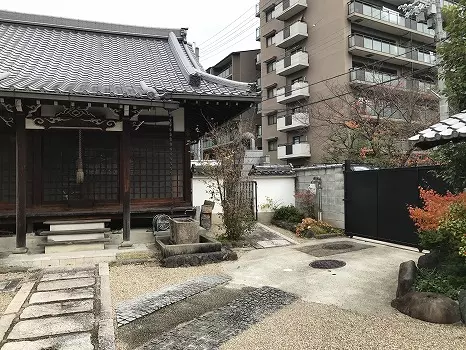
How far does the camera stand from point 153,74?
1081 cm

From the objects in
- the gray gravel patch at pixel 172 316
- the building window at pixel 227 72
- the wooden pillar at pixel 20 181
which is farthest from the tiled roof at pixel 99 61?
the building window at pixel 227 72

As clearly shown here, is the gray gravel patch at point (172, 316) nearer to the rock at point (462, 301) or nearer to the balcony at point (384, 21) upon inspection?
the rock at point (462, 301)

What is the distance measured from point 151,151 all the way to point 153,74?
2.40 metres

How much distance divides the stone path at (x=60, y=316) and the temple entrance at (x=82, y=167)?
369cm

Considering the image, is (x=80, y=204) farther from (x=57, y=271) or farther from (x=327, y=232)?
(x=327, y=232)

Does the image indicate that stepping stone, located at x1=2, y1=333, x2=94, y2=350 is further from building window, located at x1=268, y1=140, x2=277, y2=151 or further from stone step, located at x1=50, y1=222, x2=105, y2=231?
building window, located at x1=268, y1=140, x2=277, y2=151

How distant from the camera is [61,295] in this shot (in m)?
5.48

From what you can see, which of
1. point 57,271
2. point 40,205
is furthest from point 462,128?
point 40,205

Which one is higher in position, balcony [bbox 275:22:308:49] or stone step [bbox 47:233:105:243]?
balcony [bbox 275:22:308:49]

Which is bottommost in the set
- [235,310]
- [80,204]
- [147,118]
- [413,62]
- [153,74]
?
[235,310]

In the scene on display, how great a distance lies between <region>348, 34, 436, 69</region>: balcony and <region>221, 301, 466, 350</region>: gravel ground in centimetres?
2512

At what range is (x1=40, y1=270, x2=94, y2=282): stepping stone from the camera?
255 inches

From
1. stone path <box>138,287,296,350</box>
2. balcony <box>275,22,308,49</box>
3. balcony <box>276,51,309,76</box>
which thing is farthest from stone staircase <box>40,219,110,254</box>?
balcony <box>275,22,308,49</box>

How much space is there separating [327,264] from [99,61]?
30.1 feet
